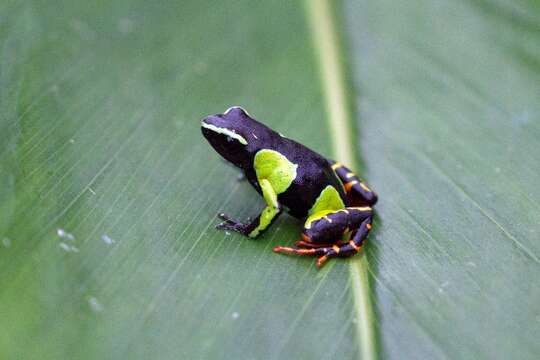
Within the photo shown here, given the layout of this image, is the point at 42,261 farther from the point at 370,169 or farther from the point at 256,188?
the point at 370,169

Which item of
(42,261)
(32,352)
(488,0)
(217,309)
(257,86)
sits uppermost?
(488,0)

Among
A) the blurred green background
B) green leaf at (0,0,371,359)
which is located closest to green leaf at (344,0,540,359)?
the blurred green background

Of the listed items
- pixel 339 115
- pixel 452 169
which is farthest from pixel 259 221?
pixel 452 169

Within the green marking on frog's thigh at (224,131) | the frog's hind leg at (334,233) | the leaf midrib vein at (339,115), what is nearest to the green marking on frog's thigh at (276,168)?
the green marking on frog's thigh at (224,131)

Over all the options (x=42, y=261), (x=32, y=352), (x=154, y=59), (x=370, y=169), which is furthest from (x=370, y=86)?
(x=32, y=352)

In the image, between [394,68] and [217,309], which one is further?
[394,68]

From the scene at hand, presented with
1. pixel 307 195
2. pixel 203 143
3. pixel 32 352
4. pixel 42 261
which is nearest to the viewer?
pixel 32 352
